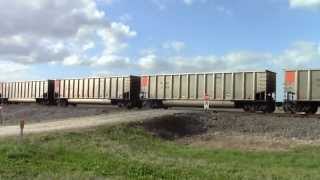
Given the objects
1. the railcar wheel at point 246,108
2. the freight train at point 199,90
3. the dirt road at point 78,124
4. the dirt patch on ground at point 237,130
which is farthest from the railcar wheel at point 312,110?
the dirt road at point 78,124

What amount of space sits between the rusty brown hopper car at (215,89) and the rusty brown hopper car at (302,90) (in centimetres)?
220

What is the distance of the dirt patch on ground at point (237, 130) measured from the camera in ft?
80.3

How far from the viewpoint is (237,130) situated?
27.9 m

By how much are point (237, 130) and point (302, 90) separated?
9208 mm

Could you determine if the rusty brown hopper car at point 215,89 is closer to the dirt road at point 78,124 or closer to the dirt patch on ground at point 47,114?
the dirt patch on ground at point 47,114

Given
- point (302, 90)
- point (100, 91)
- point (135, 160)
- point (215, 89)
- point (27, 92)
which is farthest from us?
point (27, 92)

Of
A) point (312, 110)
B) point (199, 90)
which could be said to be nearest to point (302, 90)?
point (312, 110)

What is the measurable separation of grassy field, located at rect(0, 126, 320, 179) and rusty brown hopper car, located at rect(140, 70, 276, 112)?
1426 centimetres

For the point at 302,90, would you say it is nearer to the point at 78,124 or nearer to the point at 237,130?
the point at 237,130

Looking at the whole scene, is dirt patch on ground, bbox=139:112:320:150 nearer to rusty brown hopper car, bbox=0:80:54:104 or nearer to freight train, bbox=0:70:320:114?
freight train, bbox=0:70:320:114

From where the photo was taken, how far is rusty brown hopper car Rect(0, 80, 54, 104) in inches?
2478

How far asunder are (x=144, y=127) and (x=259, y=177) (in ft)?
46.3

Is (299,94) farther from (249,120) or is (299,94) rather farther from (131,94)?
(131,94)

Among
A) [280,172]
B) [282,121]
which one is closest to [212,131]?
[282,121]
